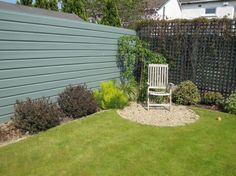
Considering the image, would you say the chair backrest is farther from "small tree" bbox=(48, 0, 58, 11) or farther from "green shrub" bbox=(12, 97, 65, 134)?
"small tree" bbox=(48, 0, 58, 11)

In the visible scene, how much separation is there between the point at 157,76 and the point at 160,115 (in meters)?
1.39

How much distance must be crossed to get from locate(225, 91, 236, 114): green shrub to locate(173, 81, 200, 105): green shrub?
2.74ft

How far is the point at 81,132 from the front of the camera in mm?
3902

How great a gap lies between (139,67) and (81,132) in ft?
13.8

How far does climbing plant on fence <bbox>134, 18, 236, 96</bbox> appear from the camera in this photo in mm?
5844

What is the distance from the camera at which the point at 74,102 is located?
15.1ft

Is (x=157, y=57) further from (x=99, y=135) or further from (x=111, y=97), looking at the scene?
(x=99, y=135)

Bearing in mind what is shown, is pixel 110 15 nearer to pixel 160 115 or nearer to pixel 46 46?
pixel 46 46

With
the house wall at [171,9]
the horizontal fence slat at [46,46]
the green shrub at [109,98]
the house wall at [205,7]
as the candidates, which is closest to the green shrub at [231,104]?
the green shrub at [109,98]

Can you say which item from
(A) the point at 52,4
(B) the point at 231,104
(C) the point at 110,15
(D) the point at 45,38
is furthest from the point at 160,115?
(A) the point at 52,4

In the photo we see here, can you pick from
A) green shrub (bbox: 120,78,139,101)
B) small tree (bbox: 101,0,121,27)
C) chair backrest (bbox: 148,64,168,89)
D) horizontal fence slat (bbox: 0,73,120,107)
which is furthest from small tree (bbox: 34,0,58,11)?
chair backrest (bbox: 148,64,168,89)

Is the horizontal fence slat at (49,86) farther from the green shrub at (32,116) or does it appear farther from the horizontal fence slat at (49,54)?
the horizontal fence slat at (49,54)

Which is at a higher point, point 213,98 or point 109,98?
point 109,98

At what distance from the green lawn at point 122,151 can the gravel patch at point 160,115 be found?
1.00 feet
